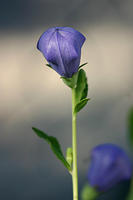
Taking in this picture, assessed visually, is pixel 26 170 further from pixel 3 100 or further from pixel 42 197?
pixel 3 100

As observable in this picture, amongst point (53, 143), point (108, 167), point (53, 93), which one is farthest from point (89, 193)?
point (53, 93)

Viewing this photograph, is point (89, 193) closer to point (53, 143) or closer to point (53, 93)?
point (53, 143)

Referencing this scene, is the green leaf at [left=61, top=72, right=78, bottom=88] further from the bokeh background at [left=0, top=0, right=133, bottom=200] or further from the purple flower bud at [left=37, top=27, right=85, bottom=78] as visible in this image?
the bokeh background at [left=0, top=0, right=133, bottom=200]

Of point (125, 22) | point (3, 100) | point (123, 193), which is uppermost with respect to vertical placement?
point (125, 22)

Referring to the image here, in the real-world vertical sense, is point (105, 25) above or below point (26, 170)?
above

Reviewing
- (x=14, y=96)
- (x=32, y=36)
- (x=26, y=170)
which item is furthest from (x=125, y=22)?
(x=26, y=170)

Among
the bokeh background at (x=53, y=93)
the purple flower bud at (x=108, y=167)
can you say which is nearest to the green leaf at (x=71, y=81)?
the purple flower bud at (x=108, y=167)
